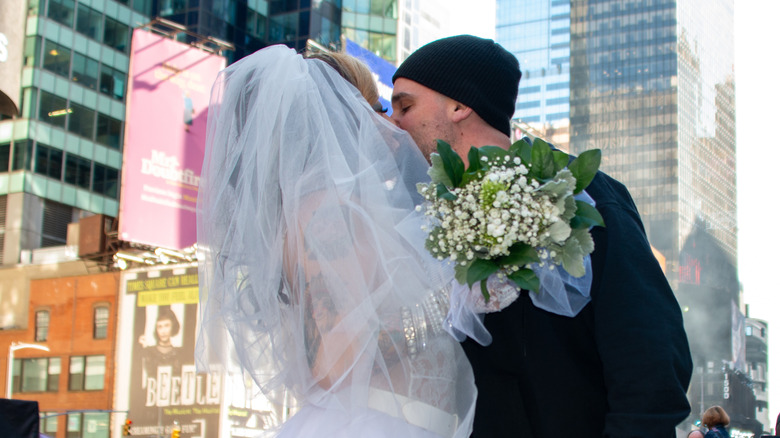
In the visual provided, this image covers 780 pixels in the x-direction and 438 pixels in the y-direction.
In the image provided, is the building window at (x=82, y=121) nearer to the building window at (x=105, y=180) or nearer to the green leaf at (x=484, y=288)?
the building window at (x=105, y=180)

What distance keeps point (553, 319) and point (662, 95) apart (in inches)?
4433

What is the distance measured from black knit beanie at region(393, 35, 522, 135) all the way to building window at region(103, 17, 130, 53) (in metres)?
43.1

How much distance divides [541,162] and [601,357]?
1.67ft

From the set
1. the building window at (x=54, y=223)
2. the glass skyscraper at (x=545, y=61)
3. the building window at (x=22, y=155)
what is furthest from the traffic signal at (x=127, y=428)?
the glass skyscraper at (x=545, y=61)

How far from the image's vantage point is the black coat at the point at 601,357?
1792 mm

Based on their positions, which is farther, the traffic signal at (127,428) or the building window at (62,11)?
the building window at (62,11)

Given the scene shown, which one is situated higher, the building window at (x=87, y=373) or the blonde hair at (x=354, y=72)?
the blonde hair at (x=354, y=72)

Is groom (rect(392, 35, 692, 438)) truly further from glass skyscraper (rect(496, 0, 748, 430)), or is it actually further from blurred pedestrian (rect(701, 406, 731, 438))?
glass skyscraper (rect(496, 0, 748, 430))

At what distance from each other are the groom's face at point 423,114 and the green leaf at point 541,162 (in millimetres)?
491

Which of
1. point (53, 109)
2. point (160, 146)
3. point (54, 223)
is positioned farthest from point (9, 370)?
point (53, 109)

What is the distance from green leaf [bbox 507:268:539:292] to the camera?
1.85 m

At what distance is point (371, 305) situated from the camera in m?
2.11

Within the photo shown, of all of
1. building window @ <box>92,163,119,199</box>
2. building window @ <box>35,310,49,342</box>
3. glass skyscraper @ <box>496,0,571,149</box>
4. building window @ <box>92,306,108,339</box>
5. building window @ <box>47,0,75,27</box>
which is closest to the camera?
building window @ <box>92,306,108,339</box>

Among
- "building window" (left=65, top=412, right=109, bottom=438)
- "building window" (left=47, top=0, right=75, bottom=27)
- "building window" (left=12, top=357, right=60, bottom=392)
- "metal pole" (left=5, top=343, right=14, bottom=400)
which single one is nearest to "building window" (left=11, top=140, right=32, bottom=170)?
"building window" (left=47, top=0, right=75, bottom=27)
